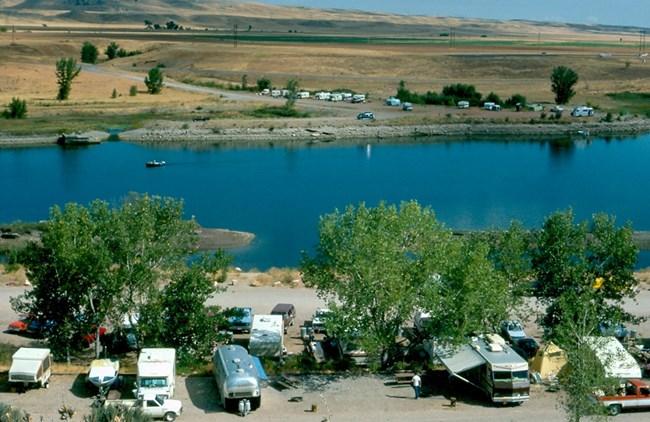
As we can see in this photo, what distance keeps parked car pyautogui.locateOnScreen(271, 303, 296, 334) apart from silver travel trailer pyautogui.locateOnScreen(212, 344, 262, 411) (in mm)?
3689

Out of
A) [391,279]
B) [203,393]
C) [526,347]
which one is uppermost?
[391,279]

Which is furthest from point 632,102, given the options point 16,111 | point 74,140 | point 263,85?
point 16,111

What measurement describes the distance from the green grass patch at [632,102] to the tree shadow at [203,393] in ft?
167

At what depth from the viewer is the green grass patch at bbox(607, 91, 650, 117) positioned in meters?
61.4

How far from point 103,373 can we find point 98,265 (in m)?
1.78

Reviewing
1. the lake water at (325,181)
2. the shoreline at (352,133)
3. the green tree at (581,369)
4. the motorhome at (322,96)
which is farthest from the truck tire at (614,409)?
the motorhome at (322,96)

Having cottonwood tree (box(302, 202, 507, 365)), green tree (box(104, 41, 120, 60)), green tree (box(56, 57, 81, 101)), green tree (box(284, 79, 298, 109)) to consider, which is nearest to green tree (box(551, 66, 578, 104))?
green tree (box(284, 79, 298, 109))

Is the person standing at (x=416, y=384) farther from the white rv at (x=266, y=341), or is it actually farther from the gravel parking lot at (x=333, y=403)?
the white rv at (x=266, y=341)

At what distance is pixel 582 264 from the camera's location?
16016mm

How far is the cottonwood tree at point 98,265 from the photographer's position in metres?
15.1

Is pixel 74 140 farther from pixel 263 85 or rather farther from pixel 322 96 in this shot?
pixel 263 85

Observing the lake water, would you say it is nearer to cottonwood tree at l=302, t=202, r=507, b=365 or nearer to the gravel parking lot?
cottonwood tree at l=302, t=202, r=507, b=365

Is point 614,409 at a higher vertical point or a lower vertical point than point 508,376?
lower

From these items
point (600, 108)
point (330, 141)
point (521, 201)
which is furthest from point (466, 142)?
point (521, 201)
